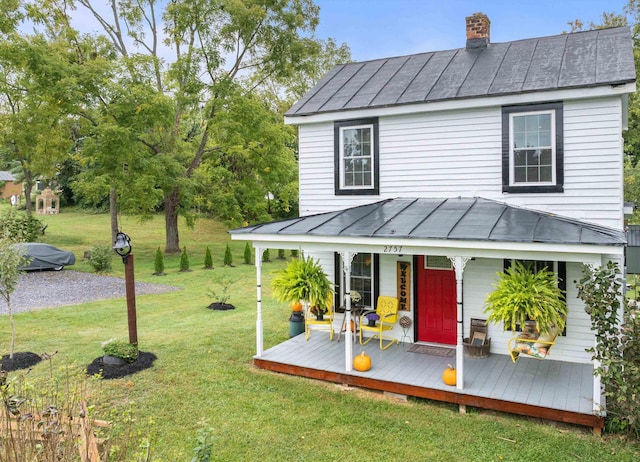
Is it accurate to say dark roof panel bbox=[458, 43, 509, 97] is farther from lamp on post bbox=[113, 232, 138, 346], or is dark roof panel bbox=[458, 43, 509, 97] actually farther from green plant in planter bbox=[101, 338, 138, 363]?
green plant in planter bbox=[101, 338, 138, 363]

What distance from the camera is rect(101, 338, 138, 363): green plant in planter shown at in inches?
352

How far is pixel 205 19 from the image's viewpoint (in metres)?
24.0

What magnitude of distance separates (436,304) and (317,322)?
253 centimetres

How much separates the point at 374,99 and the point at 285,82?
79.4 feet

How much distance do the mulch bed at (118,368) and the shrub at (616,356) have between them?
24.8ft

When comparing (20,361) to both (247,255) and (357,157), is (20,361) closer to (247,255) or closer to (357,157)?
(357,157)

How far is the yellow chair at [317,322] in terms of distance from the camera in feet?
33.7

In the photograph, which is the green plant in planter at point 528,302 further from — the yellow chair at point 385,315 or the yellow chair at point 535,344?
the yellow chair at point 385,315

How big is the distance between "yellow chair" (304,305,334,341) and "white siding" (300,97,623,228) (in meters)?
2.33

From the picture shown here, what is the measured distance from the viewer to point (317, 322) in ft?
33.5

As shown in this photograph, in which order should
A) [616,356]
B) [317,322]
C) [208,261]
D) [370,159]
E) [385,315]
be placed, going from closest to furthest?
[616,356]
[385,315]
[317,322]
[370,159]
[208,261]

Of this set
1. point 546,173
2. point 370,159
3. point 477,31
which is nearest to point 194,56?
point 477,31

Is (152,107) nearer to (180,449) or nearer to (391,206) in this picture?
(391,206)

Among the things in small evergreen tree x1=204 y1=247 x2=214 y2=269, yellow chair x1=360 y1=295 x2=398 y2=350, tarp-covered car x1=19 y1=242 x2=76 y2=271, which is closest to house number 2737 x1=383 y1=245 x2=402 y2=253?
yellow chair x1=360 y1=295 x2=398 y2=350
